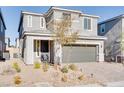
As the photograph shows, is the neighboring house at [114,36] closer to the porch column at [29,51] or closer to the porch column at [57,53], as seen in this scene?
the porch column at [57,53]

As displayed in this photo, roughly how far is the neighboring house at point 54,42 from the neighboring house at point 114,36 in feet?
7.89

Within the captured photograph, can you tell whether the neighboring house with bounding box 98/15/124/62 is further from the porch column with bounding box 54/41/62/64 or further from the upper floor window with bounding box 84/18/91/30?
the porch column with bounding box 54/41/62/64

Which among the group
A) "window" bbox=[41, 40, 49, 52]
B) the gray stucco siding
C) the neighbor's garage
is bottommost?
the neighbor's garage

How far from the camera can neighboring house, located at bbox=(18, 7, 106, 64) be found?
16438 millimetres

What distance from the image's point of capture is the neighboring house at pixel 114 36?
67.7 feet

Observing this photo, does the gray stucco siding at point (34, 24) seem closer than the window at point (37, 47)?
No

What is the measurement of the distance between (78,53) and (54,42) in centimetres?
326

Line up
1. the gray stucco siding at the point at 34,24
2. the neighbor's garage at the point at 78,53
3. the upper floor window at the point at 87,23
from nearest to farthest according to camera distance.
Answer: the neighbor's garage at the point at 78,53 < the gray stucco siding at the point at 34,24 < the upper floor window at the point at 87,23

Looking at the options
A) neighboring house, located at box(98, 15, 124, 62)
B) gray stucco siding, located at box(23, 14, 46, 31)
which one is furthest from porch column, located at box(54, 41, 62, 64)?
neighboring house, located at box(98, 15, 124, 62)

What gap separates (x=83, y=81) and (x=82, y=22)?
35.3 ft

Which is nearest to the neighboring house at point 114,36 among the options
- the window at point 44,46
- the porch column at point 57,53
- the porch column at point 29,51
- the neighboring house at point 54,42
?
the neighboring house at point 54,42

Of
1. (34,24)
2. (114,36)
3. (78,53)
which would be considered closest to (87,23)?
(114,36)
